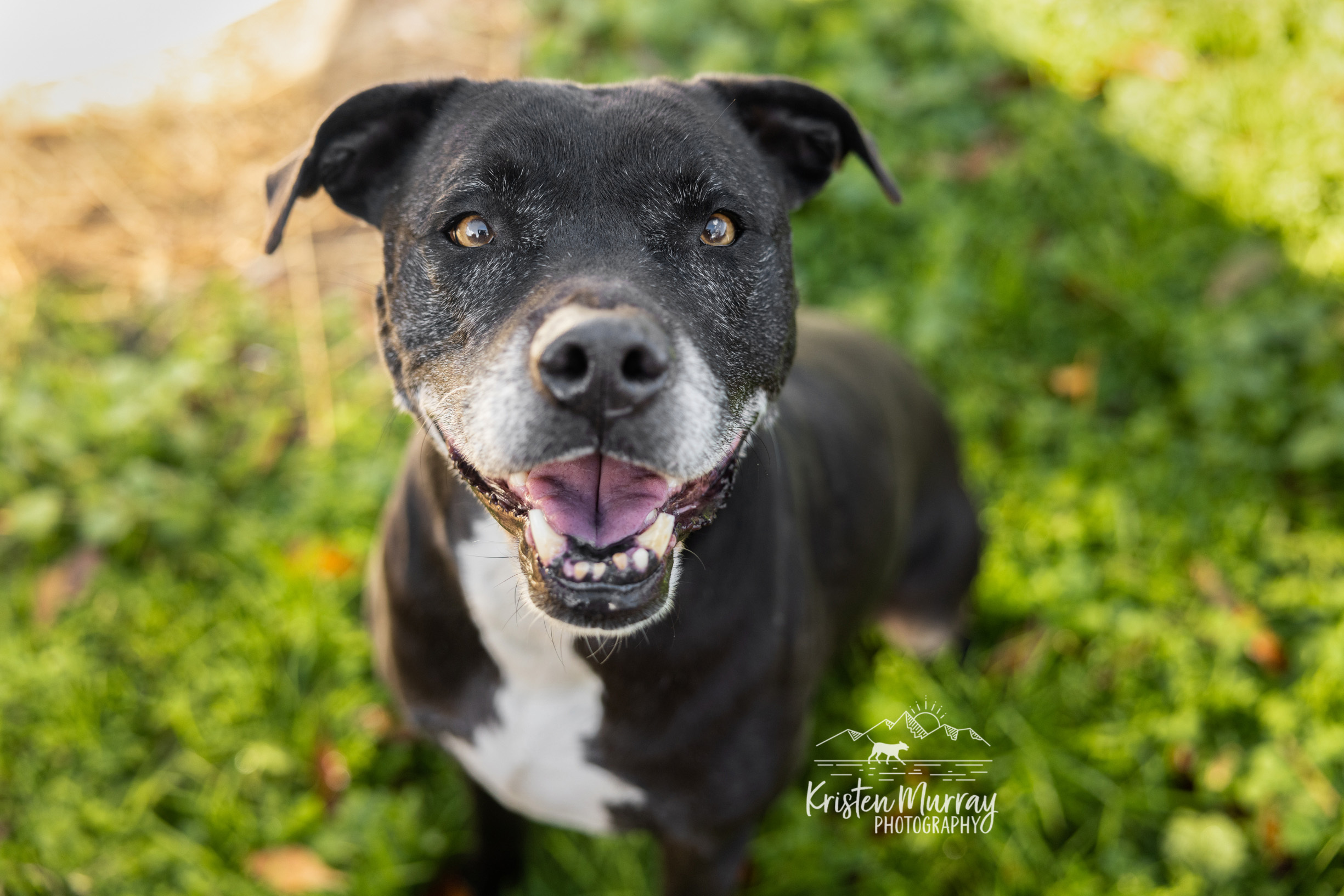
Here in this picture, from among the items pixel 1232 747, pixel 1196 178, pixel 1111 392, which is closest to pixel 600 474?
pixel 1232 747

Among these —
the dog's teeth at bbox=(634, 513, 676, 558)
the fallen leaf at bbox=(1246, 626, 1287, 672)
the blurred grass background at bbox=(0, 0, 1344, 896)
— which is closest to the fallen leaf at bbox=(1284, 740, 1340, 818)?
the blurred grass background at bbox=(0, 0, 1344, 896)

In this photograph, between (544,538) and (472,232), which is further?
(472,232)

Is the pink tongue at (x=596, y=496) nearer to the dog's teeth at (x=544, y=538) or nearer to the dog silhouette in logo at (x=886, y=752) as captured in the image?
the dog's teeth at (x=544, y=538)

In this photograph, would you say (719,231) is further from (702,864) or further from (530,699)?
(702,864)

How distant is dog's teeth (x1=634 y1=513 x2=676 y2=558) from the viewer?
204cm

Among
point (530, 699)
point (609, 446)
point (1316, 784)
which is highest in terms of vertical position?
point (609, 446)

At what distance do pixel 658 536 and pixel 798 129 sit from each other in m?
1.22

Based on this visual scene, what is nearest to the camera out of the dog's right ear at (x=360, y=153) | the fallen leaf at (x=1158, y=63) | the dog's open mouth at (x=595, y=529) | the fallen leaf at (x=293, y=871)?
the dog's open mouth at (x=595, y=529)

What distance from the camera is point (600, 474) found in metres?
2.08

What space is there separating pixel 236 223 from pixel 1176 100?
5.06m

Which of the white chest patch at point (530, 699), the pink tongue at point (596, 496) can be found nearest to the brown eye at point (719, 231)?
the pink tongue at point (596, 496)

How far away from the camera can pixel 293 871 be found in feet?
10.2
